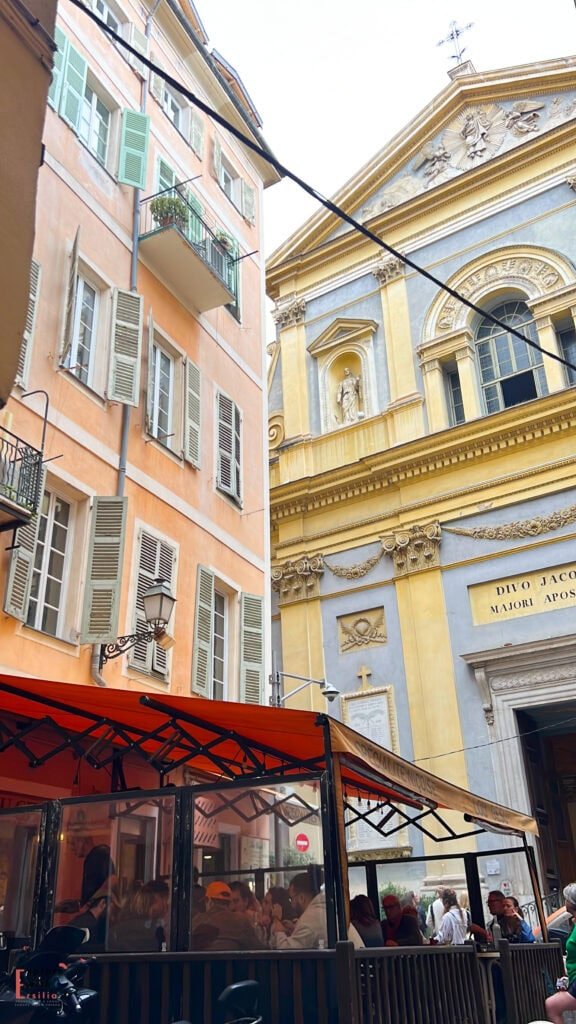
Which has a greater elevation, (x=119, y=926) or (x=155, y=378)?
(x=155, y=378)

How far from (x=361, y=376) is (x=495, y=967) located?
52.6 feet

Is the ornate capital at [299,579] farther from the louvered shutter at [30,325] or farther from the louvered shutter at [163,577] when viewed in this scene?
the louvered shutter at [30,325]

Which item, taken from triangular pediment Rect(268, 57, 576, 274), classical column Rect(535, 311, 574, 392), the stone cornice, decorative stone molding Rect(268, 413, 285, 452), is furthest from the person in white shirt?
triangular pediment Rect(268, 57, 576, 274)

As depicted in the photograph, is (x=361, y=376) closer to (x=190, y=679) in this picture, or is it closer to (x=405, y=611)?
(x=405, y=611)

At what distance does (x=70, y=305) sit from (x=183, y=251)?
2525mm

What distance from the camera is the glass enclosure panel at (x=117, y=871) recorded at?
5.30 meters

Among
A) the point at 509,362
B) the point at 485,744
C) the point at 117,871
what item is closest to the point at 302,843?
the point at 117,871

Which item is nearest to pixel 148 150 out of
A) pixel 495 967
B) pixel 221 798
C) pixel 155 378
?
pixel 155 378

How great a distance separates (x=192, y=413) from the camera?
455 inches

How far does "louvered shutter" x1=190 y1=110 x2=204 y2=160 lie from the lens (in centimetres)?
1371

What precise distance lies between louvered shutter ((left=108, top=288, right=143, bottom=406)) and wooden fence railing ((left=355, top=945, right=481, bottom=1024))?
21.4 ft

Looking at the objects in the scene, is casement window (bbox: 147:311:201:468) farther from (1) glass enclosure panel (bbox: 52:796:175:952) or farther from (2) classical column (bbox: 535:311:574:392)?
(2) classical column (bbox: 535:311:574:392)

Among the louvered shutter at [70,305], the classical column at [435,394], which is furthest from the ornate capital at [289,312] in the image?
the louvered shutter at [70,305]

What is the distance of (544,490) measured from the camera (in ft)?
56.8
